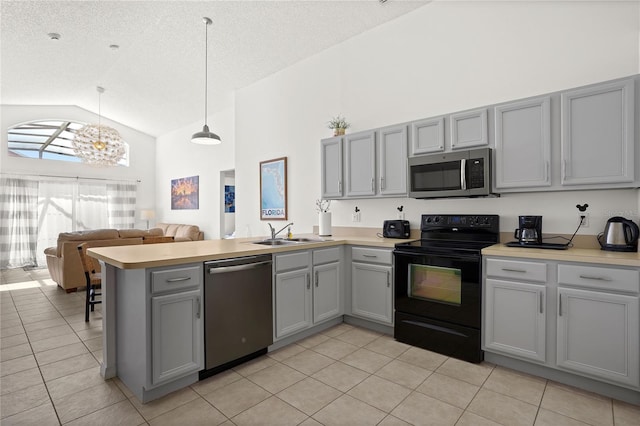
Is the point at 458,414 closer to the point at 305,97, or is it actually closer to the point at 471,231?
the point at 471,231

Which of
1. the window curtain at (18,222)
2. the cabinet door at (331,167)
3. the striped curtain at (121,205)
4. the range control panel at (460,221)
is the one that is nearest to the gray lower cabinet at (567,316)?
the range control panel at (460,221)

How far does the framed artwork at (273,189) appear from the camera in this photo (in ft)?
16.0

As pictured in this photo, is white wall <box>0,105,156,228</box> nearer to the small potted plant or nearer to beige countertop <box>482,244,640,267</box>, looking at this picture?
the small potted plant

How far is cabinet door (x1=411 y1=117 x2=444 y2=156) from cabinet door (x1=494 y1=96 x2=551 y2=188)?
48 centimetres

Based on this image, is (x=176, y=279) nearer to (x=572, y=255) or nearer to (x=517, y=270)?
(x=517, y=270)

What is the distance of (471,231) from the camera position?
3027 mm

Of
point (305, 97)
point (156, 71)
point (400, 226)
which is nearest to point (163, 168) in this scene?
point (156, 71)

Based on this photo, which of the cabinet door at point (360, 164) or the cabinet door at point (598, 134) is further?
the cabinet door at point (360, 164)

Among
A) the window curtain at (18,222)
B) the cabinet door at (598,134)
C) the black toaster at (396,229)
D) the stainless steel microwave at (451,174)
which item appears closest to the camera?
the cabinet door at (598,134)

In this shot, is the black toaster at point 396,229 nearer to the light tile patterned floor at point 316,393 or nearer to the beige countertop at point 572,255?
the beige countertop at point 572,255

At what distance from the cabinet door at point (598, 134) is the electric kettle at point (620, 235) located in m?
0.30

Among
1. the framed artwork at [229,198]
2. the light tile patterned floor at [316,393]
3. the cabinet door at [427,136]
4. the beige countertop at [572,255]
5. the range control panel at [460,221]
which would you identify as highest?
the cabinet door at [427,136]

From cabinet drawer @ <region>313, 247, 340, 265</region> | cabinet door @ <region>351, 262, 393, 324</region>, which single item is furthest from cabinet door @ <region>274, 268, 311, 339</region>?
cabinet door @ <region>351, 262, 393, 324</region>

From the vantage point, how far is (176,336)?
2.11 meters
